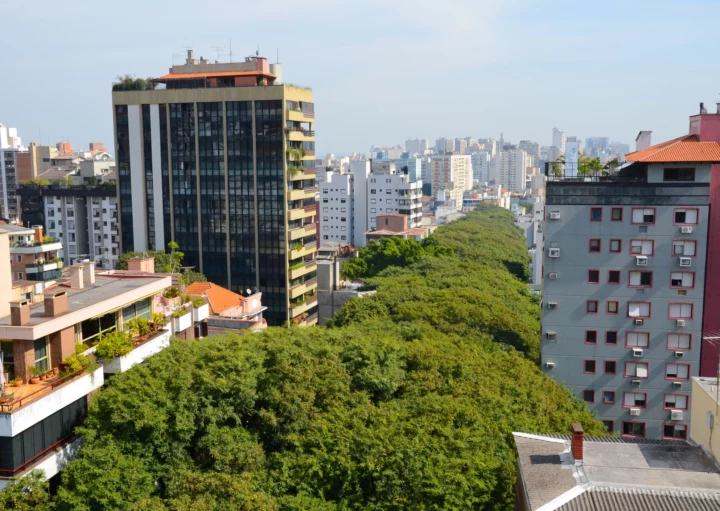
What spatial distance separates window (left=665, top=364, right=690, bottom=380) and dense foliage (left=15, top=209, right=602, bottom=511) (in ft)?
30.9

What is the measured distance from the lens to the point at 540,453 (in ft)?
68.5

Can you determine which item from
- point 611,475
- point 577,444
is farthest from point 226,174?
point 611,475

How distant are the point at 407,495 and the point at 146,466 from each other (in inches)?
313

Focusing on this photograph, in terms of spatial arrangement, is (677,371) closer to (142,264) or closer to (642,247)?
(642,247)

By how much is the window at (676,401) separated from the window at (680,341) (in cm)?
260

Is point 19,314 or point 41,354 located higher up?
point 19,314

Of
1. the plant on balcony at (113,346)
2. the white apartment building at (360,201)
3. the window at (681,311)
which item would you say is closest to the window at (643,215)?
the window at (681,311)

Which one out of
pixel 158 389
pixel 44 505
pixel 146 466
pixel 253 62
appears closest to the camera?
pixel 44 505

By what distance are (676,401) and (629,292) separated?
6375 millimetres

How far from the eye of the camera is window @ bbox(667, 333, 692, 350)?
39031 millimetres

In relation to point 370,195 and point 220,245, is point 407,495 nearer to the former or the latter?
point 220,245

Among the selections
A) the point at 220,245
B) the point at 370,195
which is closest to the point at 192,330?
the point at 220,245

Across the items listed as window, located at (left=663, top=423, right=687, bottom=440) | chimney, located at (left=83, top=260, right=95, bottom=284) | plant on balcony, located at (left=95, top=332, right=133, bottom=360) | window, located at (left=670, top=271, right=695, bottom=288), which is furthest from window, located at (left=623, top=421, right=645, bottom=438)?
chimney, located at (left=83, top=260, right=95, bottom=284)

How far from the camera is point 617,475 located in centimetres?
1928
